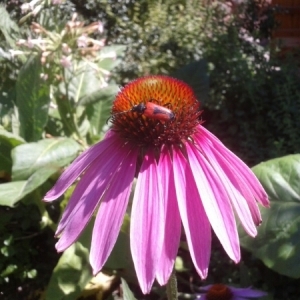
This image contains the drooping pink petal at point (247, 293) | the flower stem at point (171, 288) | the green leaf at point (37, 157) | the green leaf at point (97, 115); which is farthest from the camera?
the green leaf at point (97, 115)

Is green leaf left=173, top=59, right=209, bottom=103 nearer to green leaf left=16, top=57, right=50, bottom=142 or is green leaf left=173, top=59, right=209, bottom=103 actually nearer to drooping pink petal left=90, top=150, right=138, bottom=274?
green leaf left=16, top=57, right=50, bottom=142

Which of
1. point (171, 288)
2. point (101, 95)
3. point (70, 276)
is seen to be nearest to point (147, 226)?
point (171, 288)

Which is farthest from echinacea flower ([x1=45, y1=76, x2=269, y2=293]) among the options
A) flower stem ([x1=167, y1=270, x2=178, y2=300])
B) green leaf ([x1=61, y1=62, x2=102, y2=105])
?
green leaf ([x1=61, y1=62, x2=102, y2=105])

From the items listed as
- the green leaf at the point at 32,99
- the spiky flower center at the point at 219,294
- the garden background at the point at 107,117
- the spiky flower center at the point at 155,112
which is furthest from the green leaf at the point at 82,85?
the spiky flower center at the point at 155,112

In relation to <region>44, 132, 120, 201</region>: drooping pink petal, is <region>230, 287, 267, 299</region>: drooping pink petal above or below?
below

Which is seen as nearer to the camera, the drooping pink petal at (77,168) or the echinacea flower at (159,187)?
the echinacea flower at (159,187)

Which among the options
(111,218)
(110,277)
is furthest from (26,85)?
(111,218)

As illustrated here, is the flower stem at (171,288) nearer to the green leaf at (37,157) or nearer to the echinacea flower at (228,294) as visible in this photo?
the echinacea flower at (228,294)
